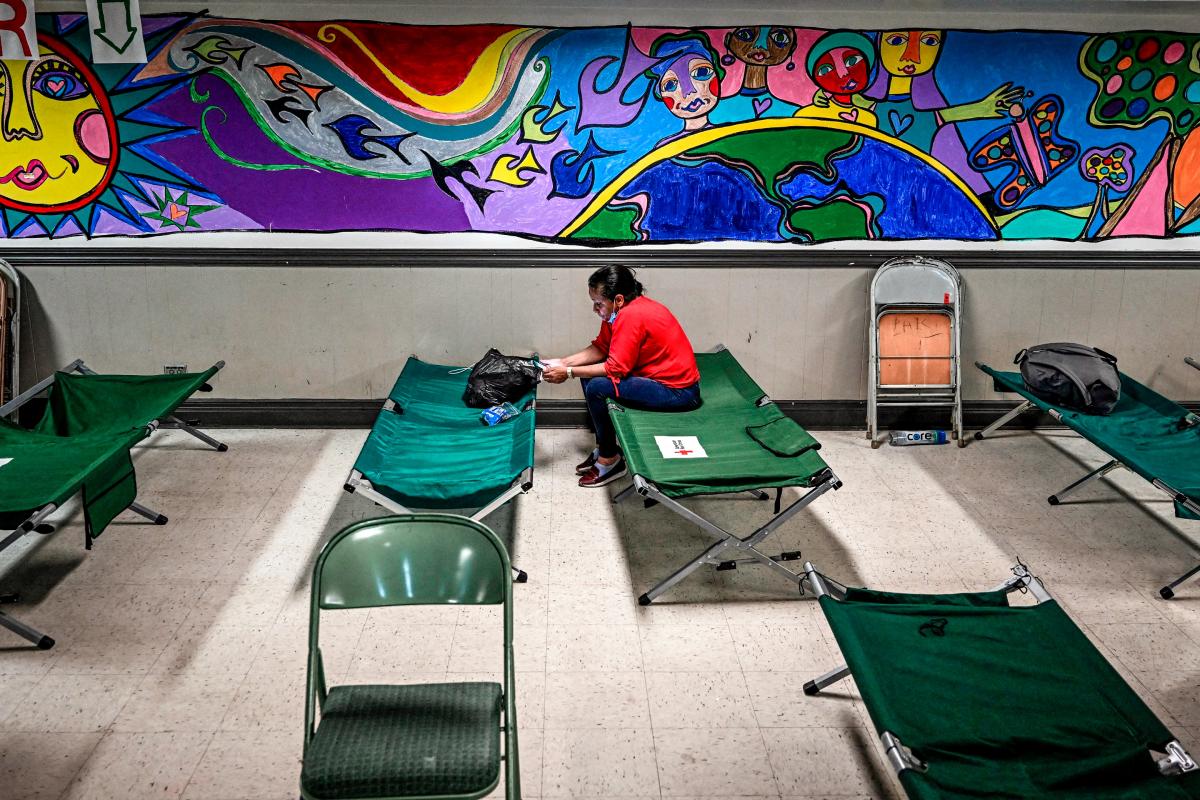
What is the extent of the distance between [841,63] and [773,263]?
108 centimetres

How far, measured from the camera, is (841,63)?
16.1 feet

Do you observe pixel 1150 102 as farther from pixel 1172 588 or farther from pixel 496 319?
pixel 496 319

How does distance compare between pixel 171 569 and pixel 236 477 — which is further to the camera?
pixel 236 477

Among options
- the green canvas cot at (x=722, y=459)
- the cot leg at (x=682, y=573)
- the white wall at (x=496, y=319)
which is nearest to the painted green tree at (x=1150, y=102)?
the white wall at (x=496, y=319)

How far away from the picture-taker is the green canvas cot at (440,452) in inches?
142

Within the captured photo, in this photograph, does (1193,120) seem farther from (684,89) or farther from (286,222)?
(286,222)

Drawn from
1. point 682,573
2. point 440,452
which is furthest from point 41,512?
point 682,573

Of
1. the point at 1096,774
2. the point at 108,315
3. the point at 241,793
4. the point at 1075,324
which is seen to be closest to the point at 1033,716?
the point at 1096,774

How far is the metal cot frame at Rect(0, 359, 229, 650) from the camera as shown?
3.21 meters

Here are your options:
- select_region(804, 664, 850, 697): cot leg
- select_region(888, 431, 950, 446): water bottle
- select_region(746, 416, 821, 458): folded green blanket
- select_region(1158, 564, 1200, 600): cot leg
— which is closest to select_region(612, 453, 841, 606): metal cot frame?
select_region(746, 416, 821, 458): folded green blanket

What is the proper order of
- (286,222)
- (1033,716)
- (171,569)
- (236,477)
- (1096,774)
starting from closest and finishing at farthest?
(1096,774) → (1033,716) → (171,569) → (236,477) → (286,222)

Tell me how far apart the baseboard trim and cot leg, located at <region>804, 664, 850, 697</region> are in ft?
8.21

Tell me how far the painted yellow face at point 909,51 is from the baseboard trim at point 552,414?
1.81m

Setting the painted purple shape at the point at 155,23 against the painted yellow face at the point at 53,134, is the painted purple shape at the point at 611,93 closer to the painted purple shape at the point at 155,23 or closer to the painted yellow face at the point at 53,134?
the painted purple shape at the point at 155,23
